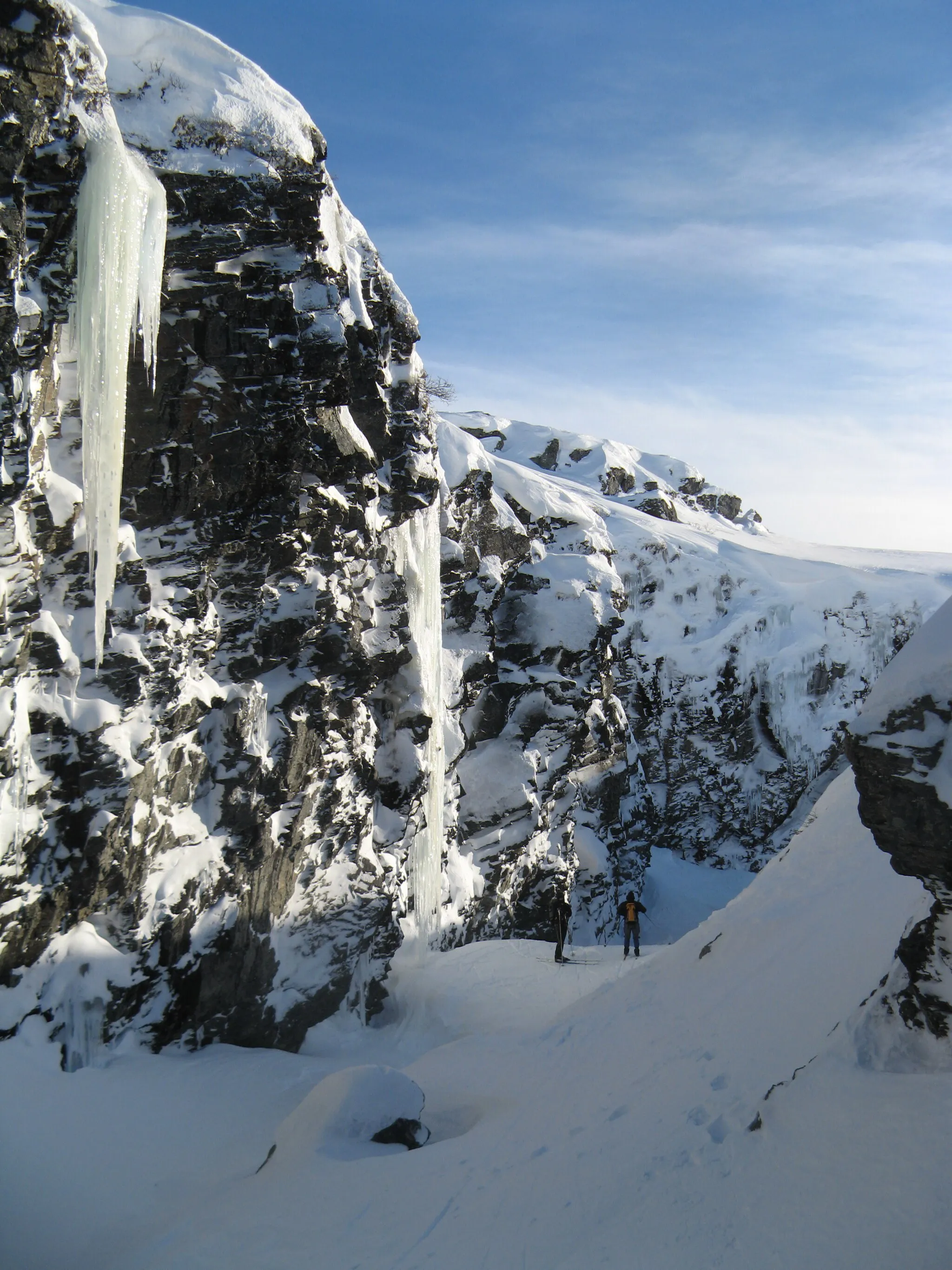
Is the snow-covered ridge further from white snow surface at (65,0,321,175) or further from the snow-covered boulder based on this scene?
the snow-covered boulder

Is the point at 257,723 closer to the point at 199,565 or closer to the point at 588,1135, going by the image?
the point at 199,565

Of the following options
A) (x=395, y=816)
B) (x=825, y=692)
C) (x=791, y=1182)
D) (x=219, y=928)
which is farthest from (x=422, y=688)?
(x=825, y=692)

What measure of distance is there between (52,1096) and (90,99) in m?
10.6

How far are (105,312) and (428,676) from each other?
9284mm

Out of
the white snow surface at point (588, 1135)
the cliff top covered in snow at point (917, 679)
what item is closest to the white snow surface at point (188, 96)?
the cliff top covered in snow at point (917, 679)

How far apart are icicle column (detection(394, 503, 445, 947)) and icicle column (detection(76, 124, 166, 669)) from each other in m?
6.89

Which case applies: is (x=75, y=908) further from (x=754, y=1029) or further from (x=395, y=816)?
(x=754, y=1029)

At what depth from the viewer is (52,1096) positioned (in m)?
9.88

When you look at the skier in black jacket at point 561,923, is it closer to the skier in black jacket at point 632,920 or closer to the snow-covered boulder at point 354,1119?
the skier in black jacket at point 632,920

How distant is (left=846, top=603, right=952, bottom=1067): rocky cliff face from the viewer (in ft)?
17.5

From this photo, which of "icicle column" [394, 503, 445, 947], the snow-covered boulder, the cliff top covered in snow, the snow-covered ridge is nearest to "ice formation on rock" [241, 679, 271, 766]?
"icicle column" [394, 503, 445, 947]

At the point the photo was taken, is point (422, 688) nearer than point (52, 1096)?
No

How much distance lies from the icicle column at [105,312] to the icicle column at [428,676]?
6894 millimetres

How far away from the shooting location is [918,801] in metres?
5.36
